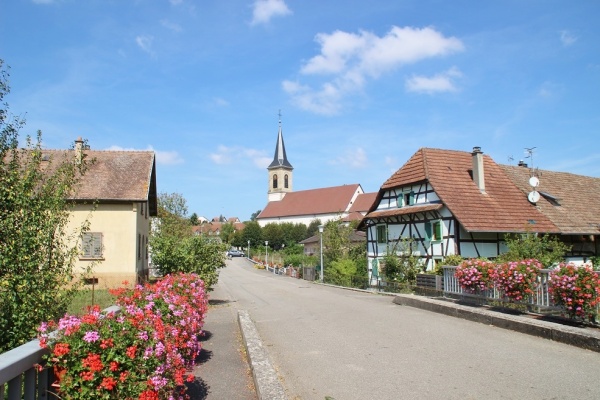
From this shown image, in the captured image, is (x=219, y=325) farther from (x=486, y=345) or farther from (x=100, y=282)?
(x=100, y=282)

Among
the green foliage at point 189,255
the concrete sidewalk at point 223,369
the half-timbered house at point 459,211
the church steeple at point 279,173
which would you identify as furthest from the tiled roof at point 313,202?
the concrete sidewalk at point 223,369

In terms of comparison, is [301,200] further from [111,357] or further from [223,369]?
[111,357]

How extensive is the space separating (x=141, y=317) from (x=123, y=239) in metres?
22.6

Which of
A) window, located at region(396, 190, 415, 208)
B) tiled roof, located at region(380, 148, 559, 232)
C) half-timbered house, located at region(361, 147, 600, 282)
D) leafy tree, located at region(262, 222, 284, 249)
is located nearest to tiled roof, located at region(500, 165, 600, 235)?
half-timbered house, located at region(361, 147, 600, 282)

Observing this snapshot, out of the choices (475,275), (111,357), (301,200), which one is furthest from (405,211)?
(301,200)

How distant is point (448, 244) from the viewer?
26422 millimetres

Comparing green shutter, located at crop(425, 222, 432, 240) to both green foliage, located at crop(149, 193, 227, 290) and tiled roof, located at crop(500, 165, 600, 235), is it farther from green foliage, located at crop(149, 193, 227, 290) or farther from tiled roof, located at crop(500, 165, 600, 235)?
green foliage, located at crop(149, 193, 227, 290)

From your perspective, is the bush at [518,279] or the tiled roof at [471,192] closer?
the bush at [518,279]

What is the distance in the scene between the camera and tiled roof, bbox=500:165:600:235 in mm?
28219

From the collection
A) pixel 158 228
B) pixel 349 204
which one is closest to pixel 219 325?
pixel 158 228

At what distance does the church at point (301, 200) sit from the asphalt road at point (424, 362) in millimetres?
91838

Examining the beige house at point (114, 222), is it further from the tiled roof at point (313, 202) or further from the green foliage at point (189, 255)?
the tiled roof at point (313, 202)

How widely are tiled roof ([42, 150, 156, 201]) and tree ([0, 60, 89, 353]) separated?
19.4 meters

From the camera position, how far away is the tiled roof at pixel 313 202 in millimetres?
113800
